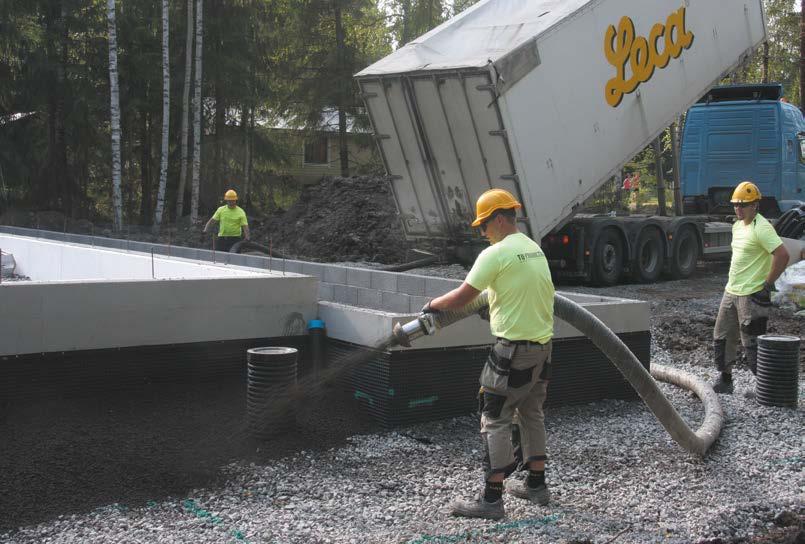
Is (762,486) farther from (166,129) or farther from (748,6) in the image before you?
(166,129)

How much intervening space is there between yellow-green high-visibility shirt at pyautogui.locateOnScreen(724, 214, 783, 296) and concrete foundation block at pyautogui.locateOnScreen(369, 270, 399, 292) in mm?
3380

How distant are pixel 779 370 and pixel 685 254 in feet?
33.1

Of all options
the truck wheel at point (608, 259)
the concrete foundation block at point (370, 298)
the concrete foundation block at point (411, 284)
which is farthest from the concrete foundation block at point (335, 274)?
the truck wheel at point (608, 259)

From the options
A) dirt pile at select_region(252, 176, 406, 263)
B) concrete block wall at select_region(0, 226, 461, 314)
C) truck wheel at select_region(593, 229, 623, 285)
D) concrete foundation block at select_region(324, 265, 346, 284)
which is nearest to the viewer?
concrete block wall at select_region(0, 226, 461, 314)

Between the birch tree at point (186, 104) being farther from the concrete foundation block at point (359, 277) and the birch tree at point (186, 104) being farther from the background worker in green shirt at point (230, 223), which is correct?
the concrete foundation block at point (359, 277)

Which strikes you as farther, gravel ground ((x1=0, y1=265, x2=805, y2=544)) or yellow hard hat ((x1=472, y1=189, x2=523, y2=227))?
yellow hard hat ((x1=472, y1=189, x2=523, y2=227))

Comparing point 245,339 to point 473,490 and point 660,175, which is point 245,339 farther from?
point 660,175

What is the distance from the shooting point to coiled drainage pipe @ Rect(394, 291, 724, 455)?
5094mm

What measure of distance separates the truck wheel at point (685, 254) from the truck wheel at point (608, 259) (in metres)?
1.71

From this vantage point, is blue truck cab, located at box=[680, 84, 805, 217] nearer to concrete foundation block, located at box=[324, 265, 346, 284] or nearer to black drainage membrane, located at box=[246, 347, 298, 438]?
concrete foundation block, located at box=[324, 265, 346, 284]

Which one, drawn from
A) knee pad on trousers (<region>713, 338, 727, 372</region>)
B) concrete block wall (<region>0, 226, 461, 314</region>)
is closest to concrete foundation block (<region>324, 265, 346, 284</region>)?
concrete block wall (<region>0, 226, 461, 314</region>)

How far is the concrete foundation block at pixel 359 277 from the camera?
32.1 feet

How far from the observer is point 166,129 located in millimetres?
25781

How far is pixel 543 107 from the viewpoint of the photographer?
1284cm
